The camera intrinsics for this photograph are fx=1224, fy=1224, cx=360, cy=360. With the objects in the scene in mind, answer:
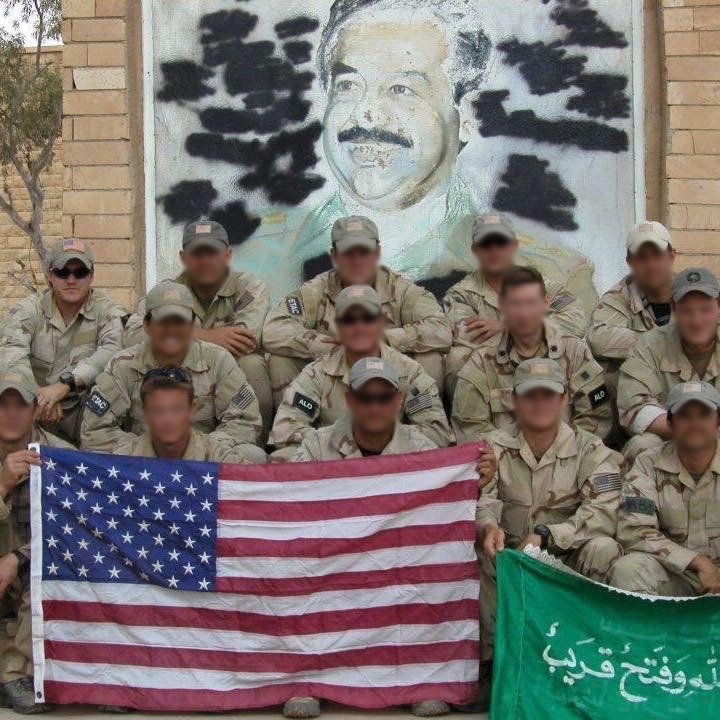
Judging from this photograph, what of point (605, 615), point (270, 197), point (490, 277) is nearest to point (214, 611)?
point (605, 615)

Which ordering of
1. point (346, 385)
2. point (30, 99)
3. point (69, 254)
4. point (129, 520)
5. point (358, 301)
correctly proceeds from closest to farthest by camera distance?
point (129, 520) < point (358, 301) < point (346, 385) < point (69, 254) < point (30, 99)

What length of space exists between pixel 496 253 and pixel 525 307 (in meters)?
0.99

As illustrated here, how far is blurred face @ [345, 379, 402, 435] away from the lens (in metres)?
5.85

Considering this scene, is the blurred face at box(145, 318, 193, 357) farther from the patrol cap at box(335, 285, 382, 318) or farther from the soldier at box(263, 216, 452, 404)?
the patrol cap at box(335, 285, 382, 318)

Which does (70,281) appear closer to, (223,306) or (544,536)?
(223,306)

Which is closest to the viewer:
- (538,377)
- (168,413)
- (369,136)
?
(538,377)

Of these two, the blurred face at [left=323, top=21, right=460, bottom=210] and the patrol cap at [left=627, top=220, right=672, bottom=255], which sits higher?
the blurred face at [left=323, top=21, right=460, bottom=210]

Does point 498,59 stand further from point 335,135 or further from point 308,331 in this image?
point 308,331

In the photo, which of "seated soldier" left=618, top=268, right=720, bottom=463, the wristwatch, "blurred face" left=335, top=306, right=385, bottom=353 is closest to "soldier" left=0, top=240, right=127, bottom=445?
"blurred face" left=335, top=306, right=385, bottom=353

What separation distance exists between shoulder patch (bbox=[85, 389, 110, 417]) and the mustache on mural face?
339 centimetres

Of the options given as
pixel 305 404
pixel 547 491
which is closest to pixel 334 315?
pixel 305 404

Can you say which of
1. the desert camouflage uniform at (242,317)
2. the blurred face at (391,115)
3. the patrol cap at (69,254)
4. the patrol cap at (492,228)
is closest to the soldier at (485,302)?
the patrol cap at (492,228)

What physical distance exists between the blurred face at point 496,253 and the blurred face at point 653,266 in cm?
75

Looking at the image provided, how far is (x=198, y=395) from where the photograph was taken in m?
6.83
